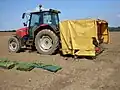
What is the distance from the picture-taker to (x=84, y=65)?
8.67 metres

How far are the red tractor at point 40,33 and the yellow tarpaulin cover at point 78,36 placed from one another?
2.08 ft

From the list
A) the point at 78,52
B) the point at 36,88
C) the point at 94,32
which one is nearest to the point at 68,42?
the point at 78,52

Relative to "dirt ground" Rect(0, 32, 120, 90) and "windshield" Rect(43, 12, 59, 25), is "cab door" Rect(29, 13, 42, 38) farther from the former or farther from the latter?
"dirt ground" Rect(0, 32, 120, 90)

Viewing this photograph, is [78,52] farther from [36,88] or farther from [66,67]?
[36,88]

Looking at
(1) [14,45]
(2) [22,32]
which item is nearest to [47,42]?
(2) [22,32]

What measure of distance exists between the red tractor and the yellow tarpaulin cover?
0.63 metres

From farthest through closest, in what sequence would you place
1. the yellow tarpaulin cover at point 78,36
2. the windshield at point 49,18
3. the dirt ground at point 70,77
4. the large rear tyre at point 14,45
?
1. the large rear tyre at point 14,45
2. the windshield at point 49,18
3. the yellow tarpaulin cover at point 78,36
4. the dirt ground at point 70,77

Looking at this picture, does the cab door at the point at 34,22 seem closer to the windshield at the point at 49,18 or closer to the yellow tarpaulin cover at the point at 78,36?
the windshield at the point at 49,18

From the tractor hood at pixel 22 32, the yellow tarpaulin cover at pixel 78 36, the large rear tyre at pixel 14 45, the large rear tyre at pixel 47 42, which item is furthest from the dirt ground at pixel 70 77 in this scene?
the tractor hood at pixel 22 32

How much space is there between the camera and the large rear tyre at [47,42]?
10641 mm

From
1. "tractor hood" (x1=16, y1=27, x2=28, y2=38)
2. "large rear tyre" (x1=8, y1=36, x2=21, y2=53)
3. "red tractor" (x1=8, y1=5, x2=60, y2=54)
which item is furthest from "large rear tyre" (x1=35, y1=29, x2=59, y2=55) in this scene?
"large rear tyre" (x1=8, y1=36, x2=21, y2=53)

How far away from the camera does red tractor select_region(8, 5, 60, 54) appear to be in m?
10.8

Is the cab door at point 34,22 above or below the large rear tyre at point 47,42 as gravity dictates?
above

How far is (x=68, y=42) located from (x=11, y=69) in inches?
125
